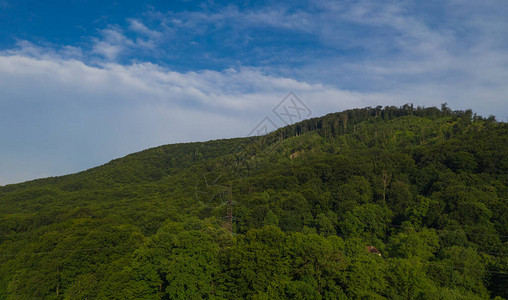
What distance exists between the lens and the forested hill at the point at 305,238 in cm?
3275

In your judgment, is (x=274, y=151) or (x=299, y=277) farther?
(x=274, y=151)

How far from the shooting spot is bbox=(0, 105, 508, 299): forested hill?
32.8 m

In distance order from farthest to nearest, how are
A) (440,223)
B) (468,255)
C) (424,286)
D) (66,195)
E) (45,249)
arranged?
(66,195) → (440,223) → (45,249) → (468,255) → (424,286)

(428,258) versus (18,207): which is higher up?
(18,207)

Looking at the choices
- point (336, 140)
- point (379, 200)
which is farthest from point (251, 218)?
point (336, 140)

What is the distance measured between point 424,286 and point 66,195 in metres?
147

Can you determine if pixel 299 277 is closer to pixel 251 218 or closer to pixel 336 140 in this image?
pixel 251 218

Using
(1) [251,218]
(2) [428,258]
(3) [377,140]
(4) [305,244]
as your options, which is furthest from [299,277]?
(3) [377,140]

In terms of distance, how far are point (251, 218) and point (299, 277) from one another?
3465cm

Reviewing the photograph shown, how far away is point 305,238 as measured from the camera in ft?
125

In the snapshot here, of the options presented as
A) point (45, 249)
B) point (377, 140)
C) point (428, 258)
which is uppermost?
point (377, 140)

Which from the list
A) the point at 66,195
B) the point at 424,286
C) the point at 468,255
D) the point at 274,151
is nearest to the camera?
the point at 424,286

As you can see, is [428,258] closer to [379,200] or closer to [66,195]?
[379,200]

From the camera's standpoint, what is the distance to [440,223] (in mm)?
54125
